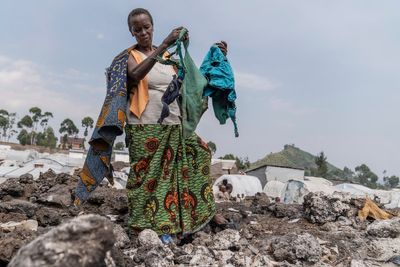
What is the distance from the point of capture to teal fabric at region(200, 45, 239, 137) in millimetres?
3982

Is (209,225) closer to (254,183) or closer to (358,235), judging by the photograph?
(358,235)

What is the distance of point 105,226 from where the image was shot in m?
1.68

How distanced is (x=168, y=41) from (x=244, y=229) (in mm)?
1646

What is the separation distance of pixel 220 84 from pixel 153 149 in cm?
77

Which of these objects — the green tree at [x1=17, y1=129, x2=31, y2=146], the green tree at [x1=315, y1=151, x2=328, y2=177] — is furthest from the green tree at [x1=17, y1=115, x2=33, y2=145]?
the green tree at [x1=315, y1=151, x2=328, y2=177]

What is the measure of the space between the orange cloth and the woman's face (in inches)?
5.1

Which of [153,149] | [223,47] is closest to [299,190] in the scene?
[223,47]

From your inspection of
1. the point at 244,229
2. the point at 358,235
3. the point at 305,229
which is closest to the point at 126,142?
the point at 244,229

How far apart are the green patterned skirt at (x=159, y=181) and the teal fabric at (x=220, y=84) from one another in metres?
0.42

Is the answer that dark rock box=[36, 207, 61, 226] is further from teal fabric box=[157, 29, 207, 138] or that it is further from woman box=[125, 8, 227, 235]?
teal fabric box=[157, 29, 207, 138]

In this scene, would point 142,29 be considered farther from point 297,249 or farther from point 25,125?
point 25,125

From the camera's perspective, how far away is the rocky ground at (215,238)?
1623mm

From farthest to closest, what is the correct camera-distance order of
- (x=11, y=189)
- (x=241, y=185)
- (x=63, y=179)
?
(x=241, y=185), (x=63, y=179), (x=11, y=189)

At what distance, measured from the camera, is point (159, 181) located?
364cm
